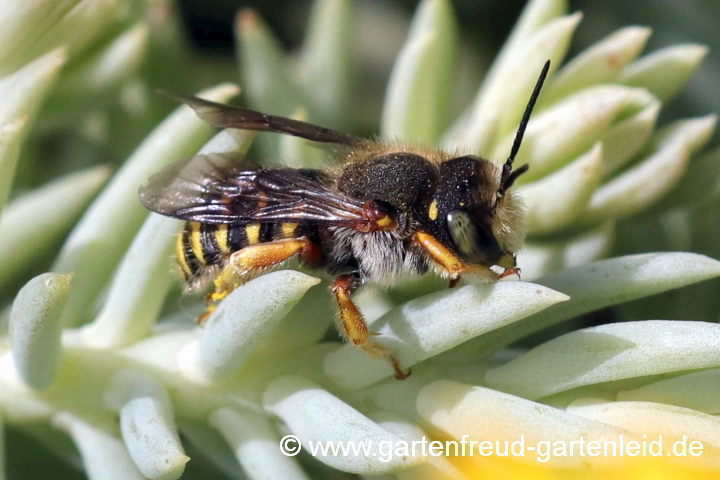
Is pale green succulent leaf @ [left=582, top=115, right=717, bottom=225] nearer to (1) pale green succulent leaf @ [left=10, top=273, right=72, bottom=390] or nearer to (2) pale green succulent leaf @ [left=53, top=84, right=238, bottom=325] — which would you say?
(2) pale green succulent leaf @ [left=53, top=84, right=238, bottom=325]

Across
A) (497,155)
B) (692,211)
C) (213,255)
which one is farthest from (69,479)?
(692,211)

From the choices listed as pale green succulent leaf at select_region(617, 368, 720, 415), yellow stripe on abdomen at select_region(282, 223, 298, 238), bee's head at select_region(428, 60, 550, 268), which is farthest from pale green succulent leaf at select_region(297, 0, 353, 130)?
pale green succulent leaf at select_region(617, 368, 720, 415)

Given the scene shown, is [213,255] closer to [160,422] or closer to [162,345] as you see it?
[162,345]

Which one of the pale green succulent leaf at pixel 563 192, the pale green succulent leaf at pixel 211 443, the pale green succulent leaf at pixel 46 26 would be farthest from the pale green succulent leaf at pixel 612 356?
the pale green succulent leaf at pixel 46 26

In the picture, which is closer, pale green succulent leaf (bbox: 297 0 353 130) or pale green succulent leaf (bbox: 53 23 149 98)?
pale green succulent leaf (bbox: 53 23 149 98)

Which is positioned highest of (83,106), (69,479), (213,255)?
(83,106)

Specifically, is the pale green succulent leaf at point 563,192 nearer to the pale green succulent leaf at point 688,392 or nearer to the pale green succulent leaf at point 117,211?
the pale green succulent leaf at point 688,392
